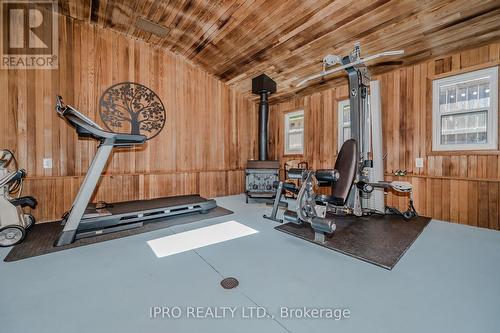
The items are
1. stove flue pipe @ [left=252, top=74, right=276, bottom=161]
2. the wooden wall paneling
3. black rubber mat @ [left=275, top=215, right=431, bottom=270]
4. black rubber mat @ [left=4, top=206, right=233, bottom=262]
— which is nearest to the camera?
black rubber mat @ [left=275, top=215, right=431, bottom=270]

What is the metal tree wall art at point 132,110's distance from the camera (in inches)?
148

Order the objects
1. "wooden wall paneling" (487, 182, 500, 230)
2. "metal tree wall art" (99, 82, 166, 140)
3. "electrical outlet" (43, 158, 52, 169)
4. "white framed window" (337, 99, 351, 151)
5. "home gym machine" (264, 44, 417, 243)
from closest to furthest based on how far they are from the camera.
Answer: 1. "wooden wall paneling" (487, 182, 500, 230)
2. "home gym machine" (264, 44, 417, 243)
3. "electrical outlet" (43, 158, 52, 169)
4. "metal tree wall art" (99, 82, 166, 140)
5. "white framed window" (337, 99, 351, 151)

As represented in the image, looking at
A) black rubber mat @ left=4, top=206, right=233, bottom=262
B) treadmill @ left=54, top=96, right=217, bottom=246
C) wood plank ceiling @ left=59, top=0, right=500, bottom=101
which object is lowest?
black rubber mat @ left=4, top=206, right=233, bottom=262

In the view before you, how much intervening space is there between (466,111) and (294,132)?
3138 mm

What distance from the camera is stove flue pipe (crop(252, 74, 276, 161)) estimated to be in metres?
4.55

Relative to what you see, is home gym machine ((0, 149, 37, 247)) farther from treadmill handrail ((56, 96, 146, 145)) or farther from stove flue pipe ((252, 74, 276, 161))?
stove flue pipe ((252, 74, 276, 161))

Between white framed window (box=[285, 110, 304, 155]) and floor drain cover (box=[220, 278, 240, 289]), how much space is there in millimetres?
4044

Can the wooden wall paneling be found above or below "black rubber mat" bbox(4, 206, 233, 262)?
above

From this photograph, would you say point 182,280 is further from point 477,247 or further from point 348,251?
point 477,247

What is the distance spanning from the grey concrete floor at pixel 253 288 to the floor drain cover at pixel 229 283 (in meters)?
0.05

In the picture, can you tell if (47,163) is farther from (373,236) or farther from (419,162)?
(419,162)

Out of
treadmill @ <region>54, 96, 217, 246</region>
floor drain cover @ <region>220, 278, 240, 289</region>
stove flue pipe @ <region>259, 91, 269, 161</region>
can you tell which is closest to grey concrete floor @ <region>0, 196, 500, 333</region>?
floor drain cover @ <region>220, 278, 240, 289</region>

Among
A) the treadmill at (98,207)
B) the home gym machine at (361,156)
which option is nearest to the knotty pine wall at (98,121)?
the treadmill at (98,207)

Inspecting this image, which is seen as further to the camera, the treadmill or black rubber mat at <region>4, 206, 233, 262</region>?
the treadmill
